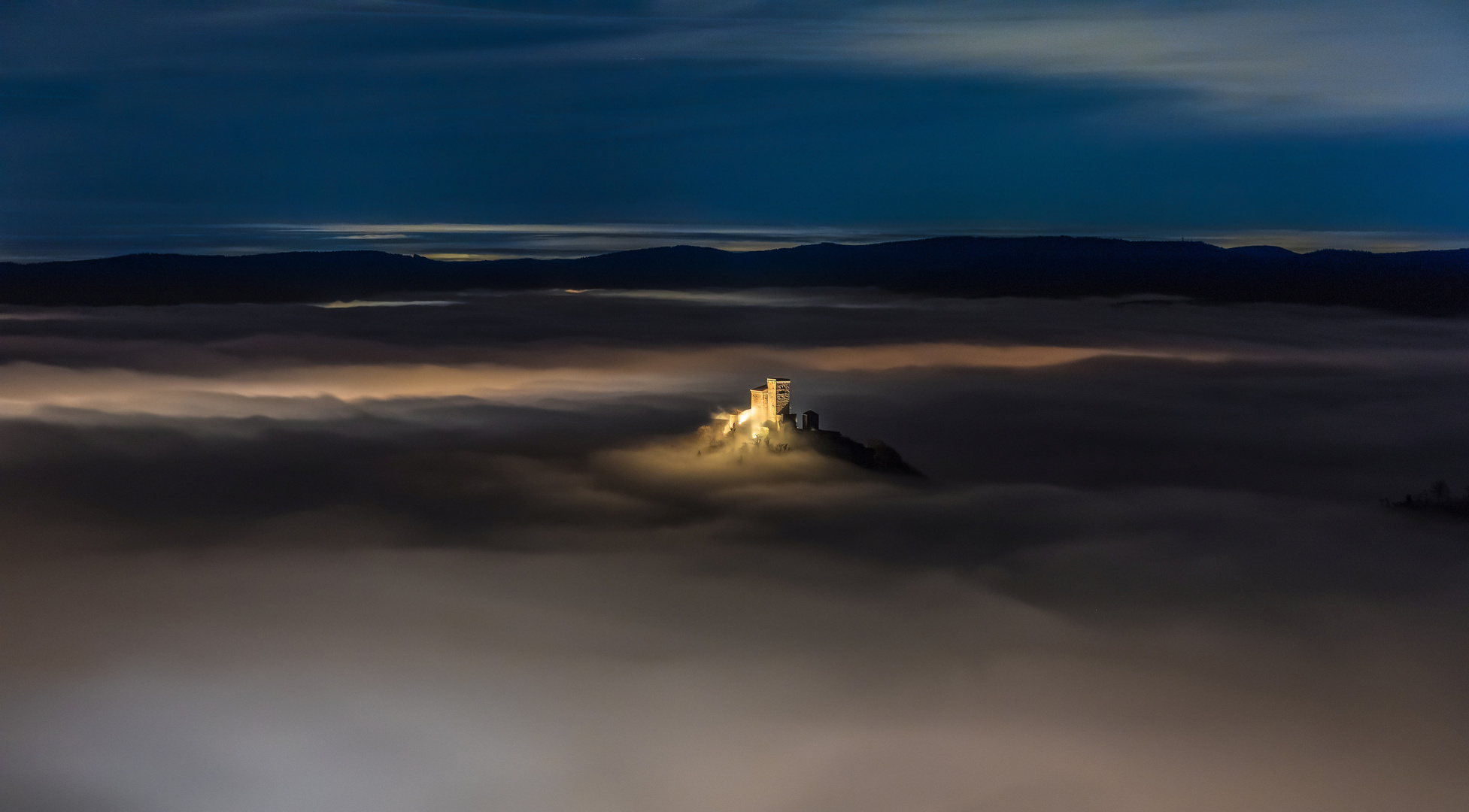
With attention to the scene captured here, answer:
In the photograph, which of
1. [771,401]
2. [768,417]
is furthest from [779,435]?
[771,401]

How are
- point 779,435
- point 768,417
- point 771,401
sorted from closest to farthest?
point 771,401, point 768,417, point 779,435

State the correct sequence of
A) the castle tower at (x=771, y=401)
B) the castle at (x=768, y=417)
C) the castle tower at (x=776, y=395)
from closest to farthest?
1. the castle tower at (x=776, y=395)
2. the castle tower at (x=771, y=401)
3. the castle at (x=768, y=417)

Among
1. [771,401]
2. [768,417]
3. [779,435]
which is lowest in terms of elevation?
[779,435]

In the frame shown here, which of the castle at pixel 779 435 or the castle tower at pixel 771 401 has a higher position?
the castle tower at pixel 771 401

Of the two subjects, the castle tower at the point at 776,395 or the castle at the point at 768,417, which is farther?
the castle at the point at 768,417

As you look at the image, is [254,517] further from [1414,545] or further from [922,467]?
[1414,545]

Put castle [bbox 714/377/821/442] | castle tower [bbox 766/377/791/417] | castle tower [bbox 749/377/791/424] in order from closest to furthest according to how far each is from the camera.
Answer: castle tower [bbox 766/377/791/417] < castle tower [bbox 749/377/791/424] < castle [bbox 714/377/821/442]

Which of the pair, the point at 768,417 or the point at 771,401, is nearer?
the point at 771,401

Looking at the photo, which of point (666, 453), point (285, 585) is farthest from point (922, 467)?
point (285, 585)

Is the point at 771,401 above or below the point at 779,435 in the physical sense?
above

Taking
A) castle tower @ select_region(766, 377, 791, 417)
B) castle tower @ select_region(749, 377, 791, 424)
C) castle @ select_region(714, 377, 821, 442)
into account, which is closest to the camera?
castle tower @ select_region(766, 377, 791, 417)

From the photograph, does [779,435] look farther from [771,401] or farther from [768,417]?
[771,401]
